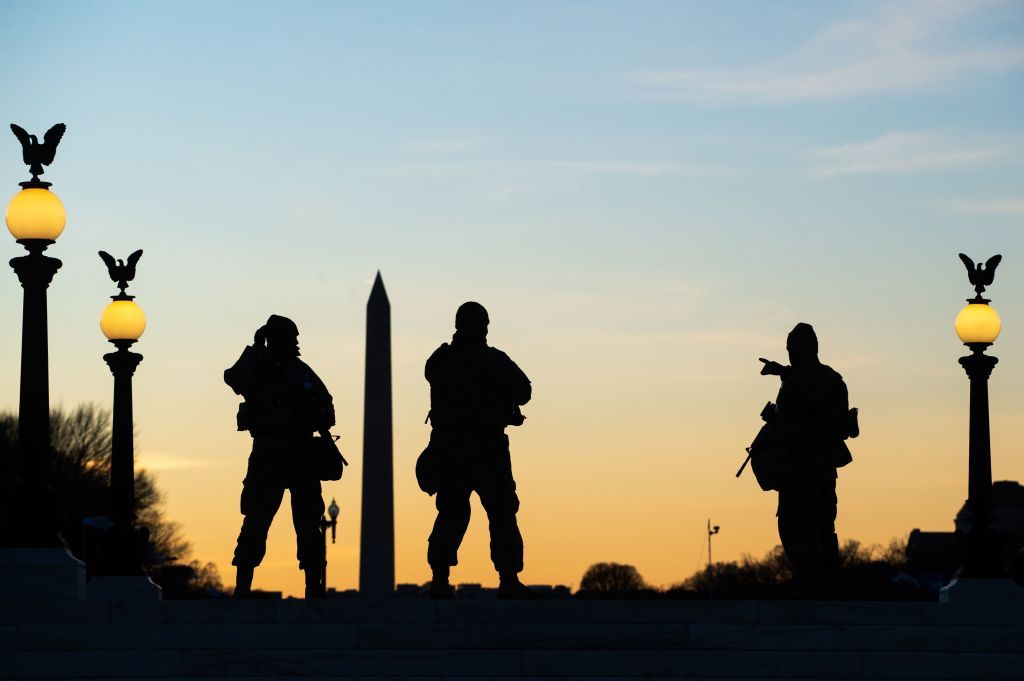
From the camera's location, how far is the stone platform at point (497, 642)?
19.2 metres

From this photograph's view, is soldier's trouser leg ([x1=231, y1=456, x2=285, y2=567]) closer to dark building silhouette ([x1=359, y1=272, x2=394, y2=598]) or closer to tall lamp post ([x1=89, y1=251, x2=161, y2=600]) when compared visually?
tall lamp post ([x1=89, y1=251, x2=161, y2=600])

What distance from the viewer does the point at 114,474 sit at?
2805 centimetres

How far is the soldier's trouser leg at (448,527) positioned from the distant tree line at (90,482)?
36.9 m

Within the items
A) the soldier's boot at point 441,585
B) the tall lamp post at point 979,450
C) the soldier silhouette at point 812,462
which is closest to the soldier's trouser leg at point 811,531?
the soldier silhouette at point 812,462

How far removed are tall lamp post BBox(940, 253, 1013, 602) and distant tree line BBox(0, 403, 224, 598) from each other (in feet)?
107

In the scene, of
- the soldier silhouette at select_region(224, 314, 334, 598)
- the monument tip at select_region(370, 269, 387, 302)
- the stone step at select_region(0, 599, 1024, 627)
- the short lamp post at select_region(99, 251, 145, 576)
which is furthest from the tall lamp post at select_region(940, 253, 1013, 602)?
the monument tip at select_region(370, 269, 387, 302)

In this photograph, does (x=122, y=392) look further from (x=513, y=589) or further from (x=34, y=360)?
(x=513, y=589)

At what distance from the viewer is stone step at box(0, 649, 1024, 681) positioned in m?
19.1

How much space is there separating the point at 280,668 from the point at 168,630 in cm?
100

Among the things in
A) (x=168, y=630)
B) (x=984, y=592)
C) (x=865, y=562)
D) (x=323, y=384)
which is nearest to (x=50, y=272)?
(x=323, y=384)

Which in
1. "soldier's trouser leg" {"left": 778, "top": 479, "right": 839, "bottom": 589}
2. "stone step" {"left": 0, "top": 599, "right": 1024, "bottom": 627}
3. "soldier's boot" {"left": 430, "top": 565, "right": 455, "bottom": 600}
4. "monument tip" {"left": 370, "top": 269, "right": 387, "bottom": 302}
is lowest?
"stone step" {"left": 0, "top": 599, "right": 1024, "bottom": 627}

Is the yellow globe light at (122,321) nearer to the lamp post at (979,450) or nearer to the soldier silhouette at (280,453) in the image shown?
the soldier silhouette at (280,453)

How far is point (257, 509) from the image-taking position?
21.2m

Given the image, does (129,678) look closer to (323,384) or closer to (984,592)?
(323,384)
